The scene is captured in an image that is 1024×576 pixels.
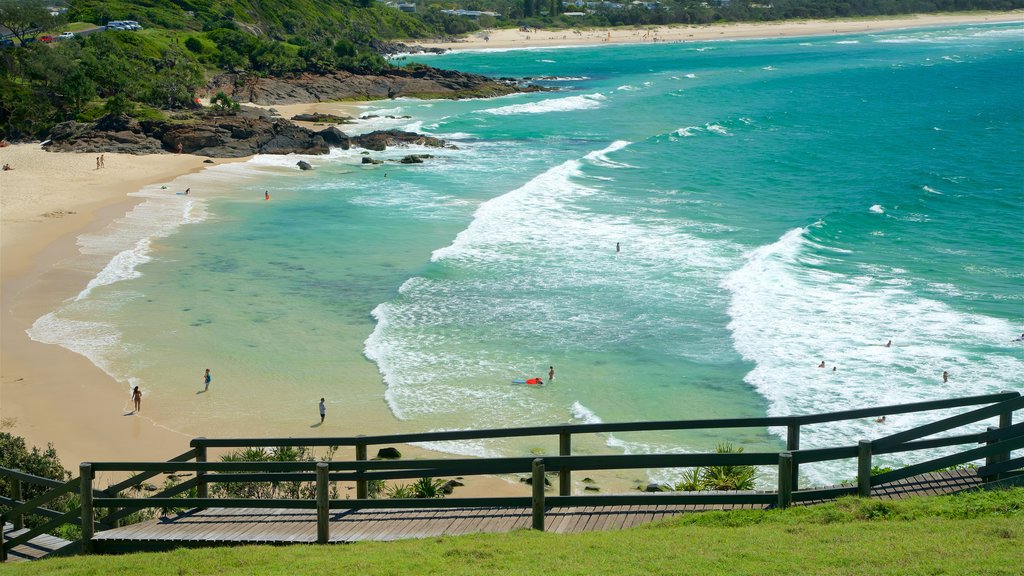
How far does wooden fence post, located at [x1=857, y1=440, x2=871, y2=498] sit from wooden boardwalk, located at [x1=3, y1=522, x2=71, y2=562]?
27.8ft

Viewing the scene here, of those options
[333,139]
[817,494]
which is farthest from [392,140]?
[817,494]

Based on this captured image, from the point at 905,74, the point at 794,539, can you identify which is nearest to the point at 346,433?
the point at 794,539

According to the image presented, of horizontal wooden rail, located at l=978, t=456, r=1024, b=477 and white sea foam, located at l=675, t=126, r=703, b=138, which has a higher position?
white sea foam, located at l=675, t=126, r=703, b=138

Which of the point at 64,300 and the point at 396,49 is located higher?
the point at 396,49

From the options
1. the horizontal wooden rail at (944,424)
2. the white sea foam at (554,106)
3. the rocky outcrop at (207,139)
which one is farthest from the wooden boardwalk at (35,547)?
the white sea foam at (554,106)

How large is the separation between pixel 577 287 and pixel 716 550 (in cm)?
2781

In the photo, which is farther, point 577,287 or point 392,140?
point 392,140

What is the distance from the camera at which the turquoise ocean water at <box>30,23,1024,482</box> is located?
26109mm

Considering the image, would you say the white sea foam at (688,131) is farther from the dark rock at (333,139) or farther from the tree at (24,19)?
the tree at (24,19)

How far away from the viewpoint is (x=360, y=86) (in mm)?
109562

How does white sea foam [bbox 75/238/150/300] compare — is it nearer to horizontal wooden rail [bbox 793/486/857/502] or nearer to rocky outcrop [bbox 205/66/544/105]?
horizontal wooden rail [bbox 793/486/857/502]

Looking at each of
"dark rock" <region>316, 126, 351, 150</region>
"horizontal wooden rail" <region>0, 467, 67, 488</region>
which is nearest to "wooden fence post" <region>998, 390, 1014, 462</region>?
"horizontal wooden rail" <region>0, 467, 67, 488</region>

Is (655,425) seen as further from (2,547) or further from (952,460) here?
(2,547)

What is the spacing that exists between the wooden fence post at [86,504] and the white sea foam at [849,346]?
15170 millimetres
